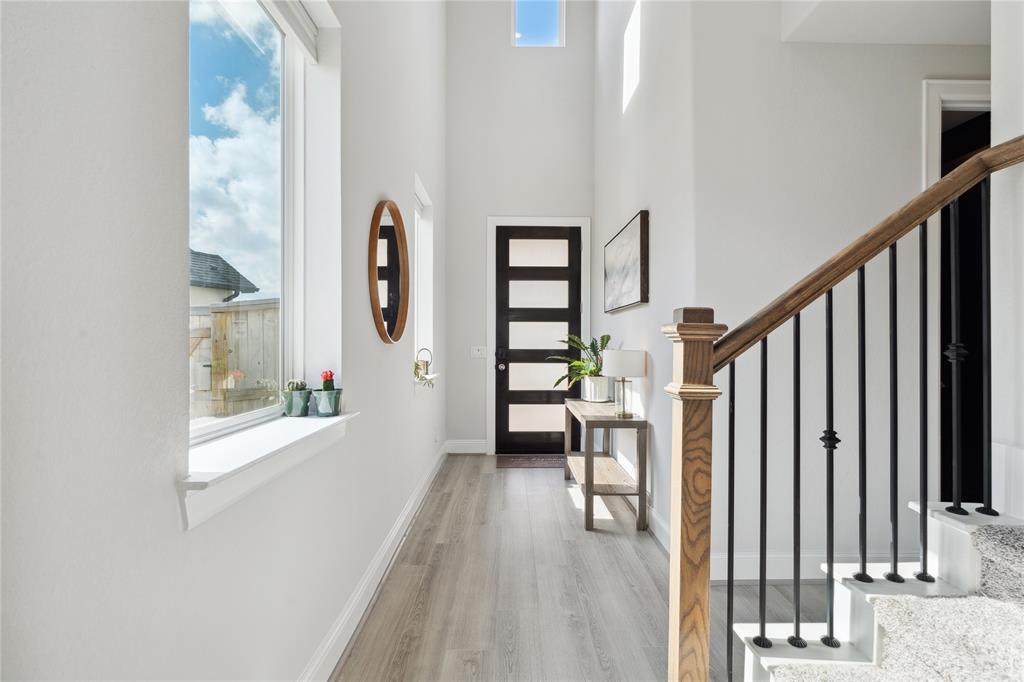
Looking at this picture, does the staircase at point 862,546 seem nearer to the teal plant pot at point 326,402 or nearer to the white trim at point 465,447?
the teal plant pot at point 326,402

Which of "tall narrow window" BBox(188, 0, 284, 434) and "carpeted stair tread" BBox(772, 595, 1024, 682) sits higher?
"tall narrow window" BBox(188, 0, 284, 434)

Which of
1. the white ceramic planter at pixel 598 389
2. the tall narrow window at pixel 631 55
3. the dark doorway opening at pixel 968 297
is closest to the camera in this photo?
the dark doorway opening at pixel 968 297

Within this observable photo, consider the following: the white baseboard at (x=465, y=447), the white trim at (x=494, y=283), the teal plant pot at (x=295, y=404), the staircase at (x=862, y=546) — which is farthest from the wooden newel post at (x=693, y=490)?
the white baseboard at (x=465, y=447)

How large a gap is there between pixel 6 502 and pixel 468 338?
184 inches

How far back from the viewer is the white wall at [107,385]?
2.17ft

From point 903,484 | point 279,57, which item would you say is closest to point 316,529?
point 279,57

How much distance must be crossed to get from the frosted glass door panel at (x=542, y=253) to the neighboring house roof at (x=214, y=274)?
155 inches

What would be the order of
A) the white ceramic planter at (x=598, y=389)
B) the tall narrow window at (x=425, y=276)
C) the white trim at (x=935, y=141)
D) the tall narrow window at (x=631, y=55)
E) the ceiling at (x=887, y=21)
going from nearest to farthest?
the ceiling at (x=887, y=21) → the white trim at (x=935, y=141) → the tall narrow window at (x=631, y=55) → the white ceramic planter at (x=598, y=389) → the tall narrow window at (x=425, y=276)

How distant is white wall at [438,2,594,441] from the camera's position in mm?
5301

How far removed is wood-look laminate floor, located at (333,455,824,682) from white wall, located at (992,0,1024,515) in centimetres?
97

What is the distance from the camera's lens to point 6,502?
2.06 feet

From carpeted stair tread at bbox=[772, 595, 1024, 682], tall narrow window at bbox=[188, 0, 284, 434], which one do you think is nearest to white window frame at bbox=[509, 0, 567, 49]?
tall narrow window at bbox=[188, 0, 284, 434]

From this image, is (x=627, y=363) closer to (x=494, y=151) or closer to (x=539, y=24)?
(x=494, y=151)

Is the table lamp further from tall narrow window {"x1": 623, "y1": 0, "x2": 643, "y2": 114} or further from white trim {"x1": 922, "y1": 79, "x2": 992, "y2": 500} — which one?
tall narrow window {"x1": 623, "y1": 0, "x2": 643, "y2": 114}
